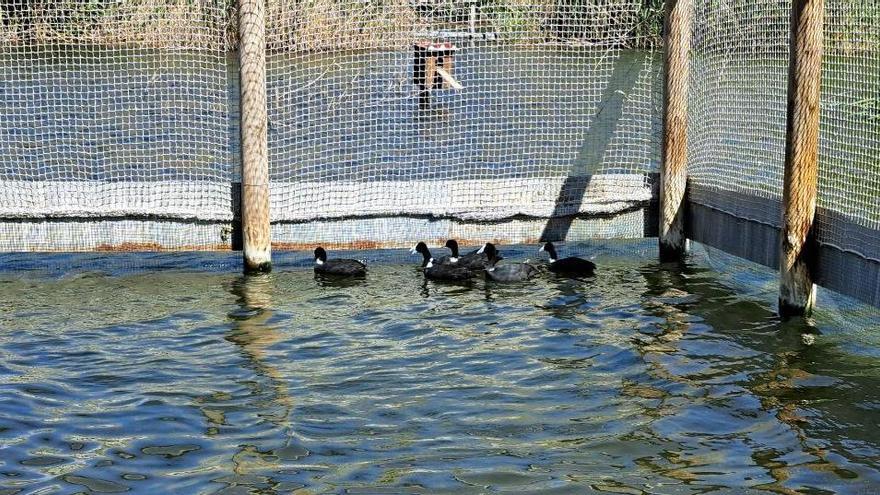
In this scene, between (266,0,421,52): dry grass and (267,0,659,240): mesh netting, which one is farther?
(266,0,421,52): dry grass

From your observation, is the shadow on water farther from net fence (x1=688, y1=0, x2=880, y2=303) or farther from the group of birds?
the group of birds

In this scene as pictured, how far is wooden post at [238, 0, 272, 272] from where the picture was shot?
1059 cm

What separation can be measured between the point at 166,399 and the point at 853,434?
4.24 meters

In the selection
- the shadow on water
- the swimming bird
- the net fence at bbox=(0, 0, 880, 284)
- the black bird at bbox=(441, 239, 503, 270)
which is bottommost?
Answer: the shadow on water

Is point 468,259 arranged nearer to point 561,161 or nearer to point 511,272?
point 511,272

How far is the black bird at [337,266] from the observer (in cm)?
1105

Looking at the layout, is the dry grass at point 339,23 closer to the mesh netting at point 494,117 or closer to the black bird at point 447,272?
the mesh netting at point 494,117

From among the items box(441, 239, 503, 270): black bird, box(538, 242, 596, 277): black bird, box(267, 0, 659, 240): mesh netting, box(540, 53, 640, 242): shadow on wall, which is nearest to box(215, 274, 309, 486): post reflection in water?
box(267, 0, 659, 240): mesh netting

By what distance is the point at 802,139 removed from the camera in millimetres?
8852

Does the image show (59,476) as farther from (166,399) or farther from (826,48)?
(826,48)

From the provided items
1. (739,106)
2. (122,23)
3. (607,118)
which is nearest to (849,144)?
(739,106)

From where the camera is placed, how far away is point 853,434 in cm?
693

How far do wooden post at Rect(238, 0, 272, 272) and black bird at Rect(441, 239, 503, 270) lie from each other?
1830mm

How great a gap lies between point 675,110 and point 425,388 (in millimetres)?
4660
